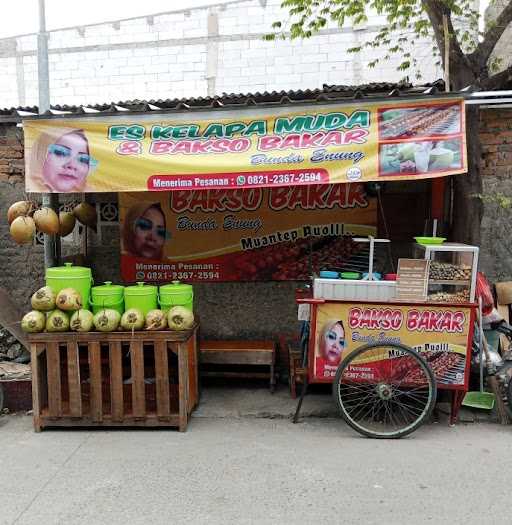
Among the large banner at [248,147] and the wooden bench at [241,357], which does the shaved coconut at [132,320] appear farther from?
the wooden bench at [241,357]

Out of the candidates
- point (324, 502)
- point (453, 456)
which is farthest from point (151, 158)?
point (453, 456)

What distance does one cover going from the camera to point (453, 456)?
4.18 metres

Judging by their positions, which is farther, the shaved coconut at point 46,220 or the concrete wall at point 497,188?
the concrete wall at point 497,188

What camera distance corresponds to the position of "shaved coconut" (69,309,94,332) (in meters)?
4.70

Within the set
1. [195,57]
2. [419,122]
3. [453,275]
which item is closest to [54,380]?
[453,275]

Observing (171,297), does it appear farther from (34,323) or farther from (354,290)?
(354,290)

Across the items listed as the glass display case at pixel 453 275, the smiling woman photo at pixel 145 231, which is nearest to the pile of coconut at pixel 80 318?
the smiling woman photo at pixel 145 231

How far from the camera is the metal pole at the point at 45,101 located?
5.36m

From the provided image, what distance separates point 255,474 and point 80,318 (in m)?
2.04

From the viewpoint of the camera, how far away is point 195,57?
11242 millimetres

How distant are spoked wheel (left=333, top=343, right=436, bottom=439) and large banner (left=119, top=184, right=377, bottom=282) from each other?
5.88 feet

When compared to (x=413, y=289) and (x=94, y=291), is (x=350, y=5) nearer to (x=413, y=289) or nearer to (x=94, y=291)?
(x=413, y=289)

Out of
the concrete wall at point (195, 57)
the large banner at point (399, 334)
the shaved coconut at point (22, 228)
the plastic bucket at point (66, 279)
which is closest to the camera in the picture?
the large banner at point (399, 334)

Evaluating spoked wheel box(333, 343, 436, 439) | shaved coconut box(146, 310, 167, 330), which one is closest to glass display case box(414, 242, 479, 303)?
spoked wheel box(333, 343, 436, 439)
